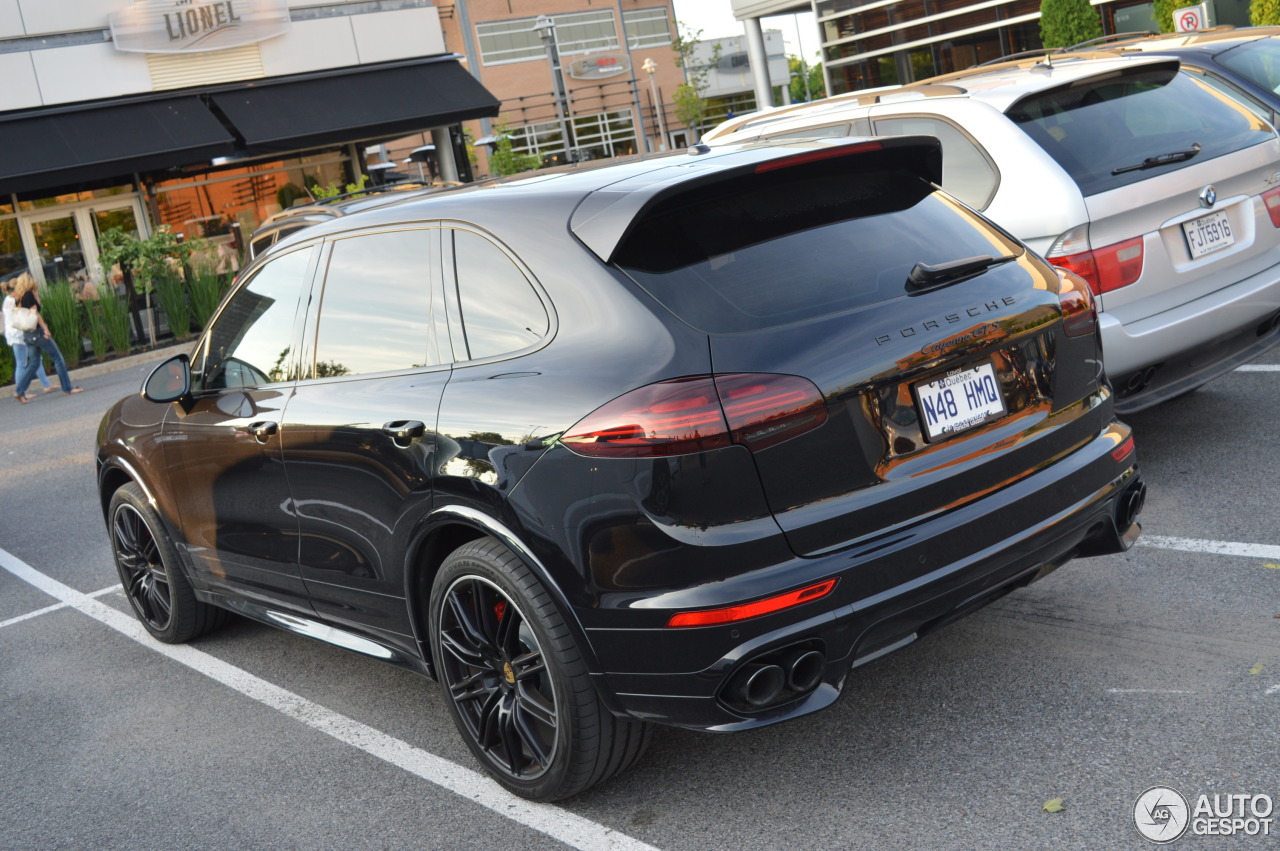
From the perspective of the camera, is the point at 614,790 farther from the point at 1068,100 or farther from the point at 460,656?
the point at 1068,100

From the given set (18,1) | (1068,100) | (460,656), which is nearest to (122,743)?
(460,656)

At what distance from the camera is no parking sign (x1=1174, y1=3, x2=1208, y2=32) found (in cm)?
1802

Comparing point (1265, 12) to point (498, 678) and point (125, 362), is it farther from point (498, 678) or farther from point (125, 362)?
point (498, 678)

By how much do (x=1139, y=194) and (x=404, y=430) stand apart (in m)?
3.50

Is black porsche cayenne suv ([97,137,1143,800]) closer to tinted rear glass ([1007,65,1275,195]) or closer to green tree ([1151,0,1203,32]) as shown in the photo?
tinted rear glass ([1007,65,1275,195])

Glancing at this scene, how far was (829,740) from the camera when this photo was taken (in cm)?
381

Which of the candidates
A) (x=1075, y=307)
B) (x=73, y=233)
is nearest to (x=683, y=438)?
(x=1075, y=307)

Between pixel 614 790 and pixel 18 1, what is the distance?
25.7 m

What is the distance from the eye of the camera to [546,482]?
3.29 metres

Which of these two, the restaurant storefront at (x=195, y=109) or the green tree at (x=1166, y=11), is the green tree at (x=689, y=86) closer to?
the restaurant storefront at (x=195, y=109)

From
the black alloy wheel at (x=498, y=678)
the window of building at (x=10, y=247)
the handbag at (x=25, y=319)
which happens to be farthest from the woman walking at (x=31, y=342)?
the black alloy wheel at (x=498, y=678)

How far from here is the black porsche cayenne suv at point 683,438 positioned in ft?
10.2

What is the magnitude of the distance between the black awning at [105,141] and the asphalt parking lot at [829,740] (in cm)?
1972

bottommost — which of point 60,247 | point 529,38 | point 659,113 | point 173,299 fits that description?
point 173,299
